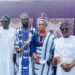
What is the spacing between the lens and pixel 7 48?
24.2ft

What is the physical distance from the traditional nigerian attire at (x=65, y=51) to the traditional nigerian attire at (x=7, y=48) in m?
0.91

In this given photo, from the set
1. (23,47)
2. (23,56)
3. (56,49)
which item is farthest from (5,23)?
(56,49)

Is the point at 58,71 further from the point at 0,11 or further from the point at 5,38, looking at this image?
the point at 0,11

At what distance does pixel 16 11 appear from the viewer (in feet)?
27.7

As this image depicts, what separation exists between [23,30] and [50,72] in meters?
0.90

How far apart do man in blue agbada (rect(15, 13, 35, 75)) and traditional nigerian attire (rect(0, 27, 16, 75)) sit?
122 mm

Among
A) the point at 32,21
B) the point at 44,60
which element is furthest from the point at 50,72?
the point at 32,21

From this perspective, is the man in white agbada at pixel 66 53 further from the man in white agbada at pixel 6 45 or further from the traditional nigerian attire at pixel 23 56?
the man in white agbada at pixel 6 45

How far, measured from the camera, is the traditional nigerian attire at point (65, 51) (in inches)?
267

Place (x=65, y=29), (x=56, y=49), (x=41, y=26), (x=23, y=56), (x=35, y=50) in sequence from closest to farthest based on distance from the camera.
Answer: (x=65, y=29)
(x=56, y=49)
(x=41, y=26)
(x=35, y=50)
(x=23, y=56)

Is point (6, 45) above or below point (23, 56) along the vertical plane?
above

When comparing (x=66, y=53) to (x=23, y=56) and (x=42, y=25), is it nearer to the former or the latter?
(x=42, y=25)

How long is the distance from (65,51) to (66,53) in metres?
0.04

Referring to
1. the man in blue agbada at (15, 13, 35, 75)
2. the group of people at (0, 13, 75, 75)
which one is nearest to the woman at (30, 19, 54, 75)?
the group of people at (0, 13, 75, 75)
